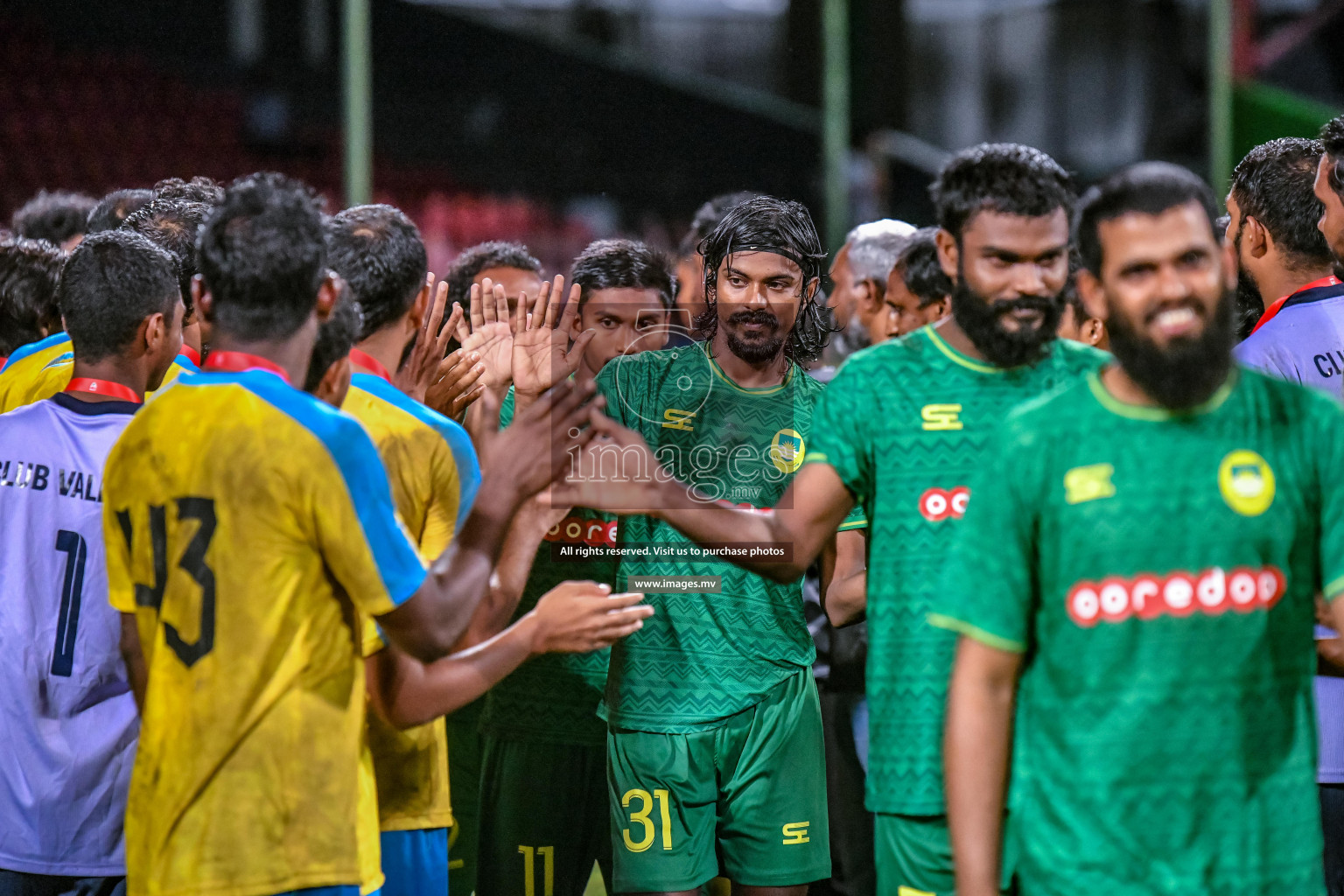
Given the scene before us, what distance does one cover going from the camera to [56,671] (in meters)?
3.13

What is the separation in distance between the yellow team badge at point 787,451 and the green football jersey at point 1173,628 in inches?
66.5

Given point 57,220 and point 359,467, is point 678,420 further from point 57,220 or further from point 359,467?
point 57,220

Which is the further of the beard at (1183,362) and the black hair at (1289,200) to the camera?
the black hair at (1289,200)

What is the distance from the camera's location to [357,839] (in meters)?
2.53

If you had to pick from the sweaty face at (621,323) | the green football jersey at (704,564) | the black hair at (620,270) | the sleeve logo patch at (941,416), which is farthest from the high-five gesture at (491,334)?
the sleeve logo patch at (941,416)

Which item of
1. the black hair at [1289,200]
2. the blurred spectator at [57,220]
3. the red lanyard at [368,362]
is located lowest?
the red lanyard at [368,362]

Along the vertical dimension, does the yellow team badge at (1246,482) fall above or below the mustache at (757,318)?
below

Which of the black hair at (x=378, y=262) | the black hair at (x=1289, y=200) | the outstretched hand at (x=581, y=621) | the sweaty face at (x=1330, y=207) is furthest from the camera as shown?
the black hair at (x=1289, y=200)

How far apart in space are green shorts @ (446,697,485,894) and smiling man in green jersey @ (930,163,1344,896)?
2555mm

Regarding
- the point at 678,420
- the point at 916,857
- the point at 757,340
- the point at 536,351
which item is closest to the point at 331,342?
the point at 536,351

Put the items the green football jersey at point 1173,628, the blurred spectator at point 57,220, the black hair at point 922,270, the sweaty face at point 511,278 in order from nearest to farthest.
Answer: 1. the green football jersey at point 1173,628
2. the black hair at point 922,270
3. the sweaty face at point 511,278
4. the blurred spectator at point 57,220

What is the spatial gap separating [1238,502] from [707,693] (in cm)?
189

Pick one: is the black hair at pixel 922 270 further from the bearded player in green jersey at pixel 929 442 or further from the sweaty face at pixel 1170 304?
the sweaty face at pixel 1170 304

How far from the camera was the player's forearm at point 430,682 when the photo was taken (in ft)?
8.93
